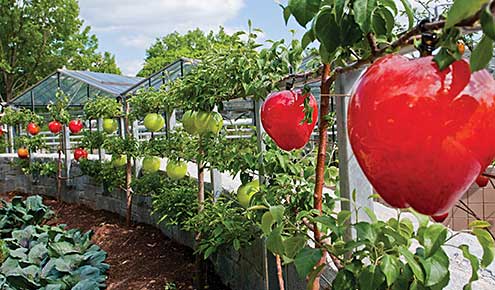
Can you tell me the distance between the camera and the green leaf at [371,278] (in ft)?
2.85

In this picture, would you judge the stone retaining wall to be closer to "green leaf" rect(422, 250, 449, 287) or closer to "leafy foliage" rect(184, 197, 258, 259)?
"leafy foliage" rect(184, 197, 258, 259)

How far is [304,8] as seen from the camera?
670mm

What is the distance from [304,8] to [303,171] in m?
1.32

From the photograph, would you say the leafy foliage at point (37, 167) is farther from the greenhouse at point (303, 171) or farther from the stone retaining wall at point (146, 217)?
the stone retaining wall at point (146, 217)

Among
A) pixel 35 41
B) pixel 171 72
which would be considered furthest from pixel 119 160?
pixel 35 41

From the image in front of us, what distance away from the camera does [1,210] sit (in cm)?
540

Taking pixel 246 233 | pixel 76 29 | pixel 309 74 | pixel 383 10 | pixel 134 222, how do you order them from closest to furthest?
pixel 383 10
pixel 309 74
pixel 246 233
pixel 134 222
pixel 76 29

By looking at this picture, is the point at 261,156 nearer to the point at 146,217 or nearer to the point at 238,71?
the point at 238,71

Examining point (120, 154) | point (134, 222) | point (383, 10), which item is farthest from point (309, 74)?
point (134, 222)

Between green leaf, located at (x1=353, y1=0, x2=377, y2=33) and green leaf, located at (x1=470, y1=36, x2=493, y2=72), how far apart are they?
0.21m

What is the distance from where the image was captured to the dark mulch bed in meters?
3.66

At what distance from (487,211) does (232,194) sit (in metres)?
1.49

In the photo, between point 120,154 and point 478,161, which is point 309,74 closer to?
point 478,161

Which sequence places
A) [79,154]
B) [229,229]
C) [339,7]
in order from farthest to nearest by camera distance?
[79,154] < [229,229] < [339,7]
